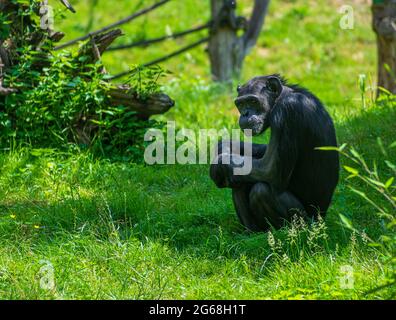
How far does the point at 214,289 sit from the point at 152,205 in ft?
5.44

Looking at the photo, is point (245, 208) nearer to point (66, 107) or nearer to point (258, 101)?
point (258, 101)

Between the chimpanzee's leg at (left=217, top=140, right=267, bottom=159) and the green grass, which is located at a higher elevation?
the chimpanzee's leg at (left=217, top=140, right=267, bottom=159)

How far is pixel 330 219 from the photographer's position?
5.89m

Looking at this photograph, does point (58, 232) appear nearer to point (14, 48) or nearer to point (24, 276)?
point (24, 276)

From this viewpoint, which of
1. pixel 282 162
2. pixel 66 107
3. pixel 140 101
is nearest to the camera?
pixel 282 162

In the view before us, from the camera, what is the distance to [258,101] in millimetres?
5641

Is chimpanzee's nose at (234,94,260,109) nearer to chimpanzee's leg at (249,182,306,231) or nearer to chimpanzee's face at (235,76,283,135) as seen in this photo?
chimpanzee's face at (235,76,283,135)

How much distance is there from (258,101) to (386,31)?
3.39 metres

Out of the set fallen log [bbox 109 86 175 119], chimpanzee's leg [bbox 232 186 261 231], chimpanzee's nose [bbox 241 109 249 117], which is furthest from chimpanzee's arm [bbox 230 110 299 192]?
fallen log [bbox 109 86 175 119]

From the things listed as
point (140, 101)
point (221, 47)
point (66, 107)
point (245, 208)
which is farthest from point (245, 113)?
point (221, 47)

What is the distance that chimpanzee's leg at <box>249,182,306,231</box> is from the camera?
5562mm

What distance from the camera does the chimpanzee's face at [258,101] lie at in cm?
Result: 564
